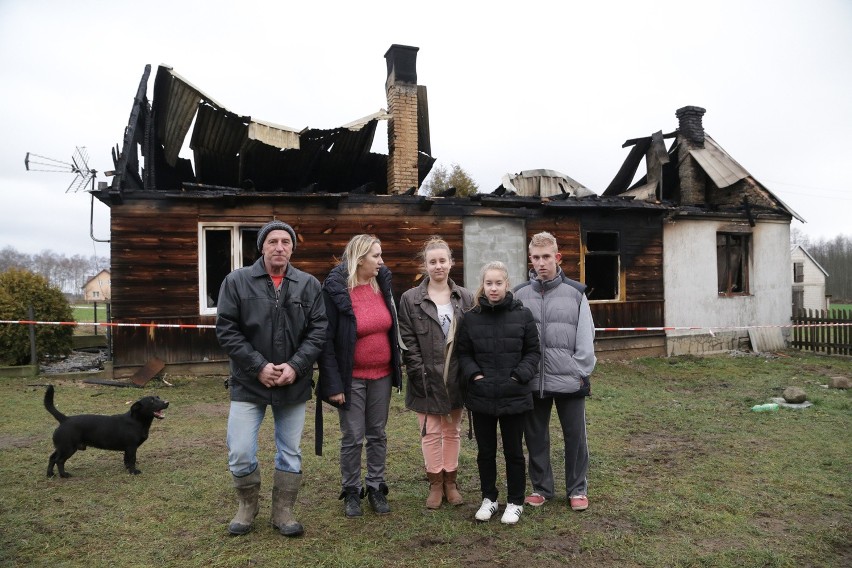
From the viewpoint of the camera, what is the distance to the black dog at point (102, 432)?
4.69m

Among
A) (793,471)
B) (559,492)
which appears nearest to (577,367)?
(559,492)

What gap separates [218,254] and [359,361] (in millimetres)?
7976

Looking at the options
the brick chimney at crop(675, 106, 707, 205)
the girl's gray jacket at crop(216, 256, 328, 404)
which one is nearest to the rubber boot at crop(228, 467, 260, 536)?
the girl's gray jacket at crop(216, 256, 328, 404)

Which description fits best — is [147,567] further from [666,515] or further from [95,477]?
[666,515]

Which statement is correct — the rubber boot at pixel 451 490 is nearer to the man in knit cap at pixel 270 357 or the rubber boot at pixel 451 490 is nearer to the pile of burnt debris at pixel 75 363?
the man in knit cap at pixel 270 357

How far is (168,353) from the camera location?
9.76 meters

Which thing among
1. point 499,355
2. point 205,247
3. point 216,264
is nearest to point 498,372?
point 499,355

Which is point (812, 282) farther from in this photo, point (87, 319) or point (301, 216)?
point (87, 319)

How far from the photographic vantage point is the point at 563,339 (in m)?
3.97

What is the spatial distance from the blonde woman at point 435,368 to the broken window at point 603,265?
8904mm

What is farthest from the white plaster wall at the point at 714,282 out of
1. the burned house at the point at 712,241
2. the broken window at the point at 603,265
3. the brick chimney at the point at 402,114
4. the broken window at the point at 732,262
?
the brick chimney at the point at 402,114

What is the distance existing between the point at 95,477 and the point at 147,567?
2002 mm

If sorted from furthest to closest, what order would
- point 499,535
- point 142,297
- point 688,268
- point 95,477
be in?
point 688,268, point 142,297, point 95,477, point 499,535

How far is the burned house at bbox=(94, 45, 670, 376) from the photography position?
9.61m
